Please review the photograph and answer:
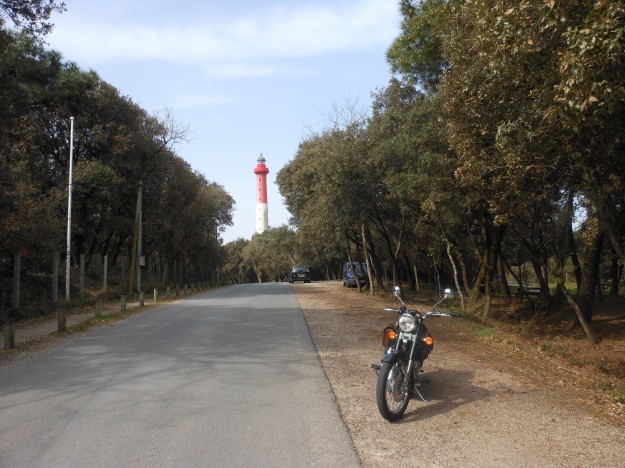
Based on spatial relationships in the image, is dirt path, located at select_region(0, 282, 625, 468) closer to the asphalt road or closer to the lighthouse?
the asphalt road

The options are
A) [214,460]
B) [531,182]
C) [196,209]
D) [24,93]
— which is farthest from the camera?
[196,209]

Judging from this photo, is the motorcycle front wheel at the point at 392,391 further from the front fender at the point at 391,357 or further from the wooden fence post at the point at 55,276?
the wooden fence post at the point at 55,276

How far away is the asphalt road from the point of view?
4754 mm

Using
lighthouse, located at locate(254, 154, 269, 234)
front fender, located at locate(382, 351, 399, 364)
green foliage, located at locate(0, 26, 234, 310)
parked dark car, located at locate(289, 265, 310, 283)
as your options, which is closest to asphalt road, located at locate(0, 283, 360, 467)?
front fender, located at locate(382, 351, 399, 364)

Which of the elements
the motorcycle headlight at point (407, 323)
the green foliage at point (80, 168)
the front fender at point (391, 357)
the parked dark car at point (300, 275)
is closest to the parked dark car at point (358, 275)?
the green foliage at point (80, 168)

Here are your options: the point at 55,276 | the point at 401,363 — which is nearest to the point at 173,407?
the point at 401,363

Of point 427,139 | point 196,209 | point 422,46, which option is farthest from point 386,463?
point 196,209

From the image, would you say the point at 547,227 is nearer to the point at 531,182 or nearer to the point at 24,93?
the point at 531,182

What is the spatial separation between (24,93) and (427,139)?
1012 cm

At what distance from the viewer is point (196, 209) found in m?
35.8

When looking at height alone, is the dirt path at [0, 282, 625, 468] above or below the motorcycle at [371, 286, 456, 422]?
below

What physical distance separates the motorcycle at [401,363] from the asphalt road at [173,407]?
0.60m

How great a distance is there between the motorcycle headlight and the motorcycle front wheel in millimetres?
397

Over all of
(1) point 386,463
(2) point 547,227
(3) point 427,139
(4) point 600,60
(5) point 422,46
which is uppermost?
(5) point 422,46
